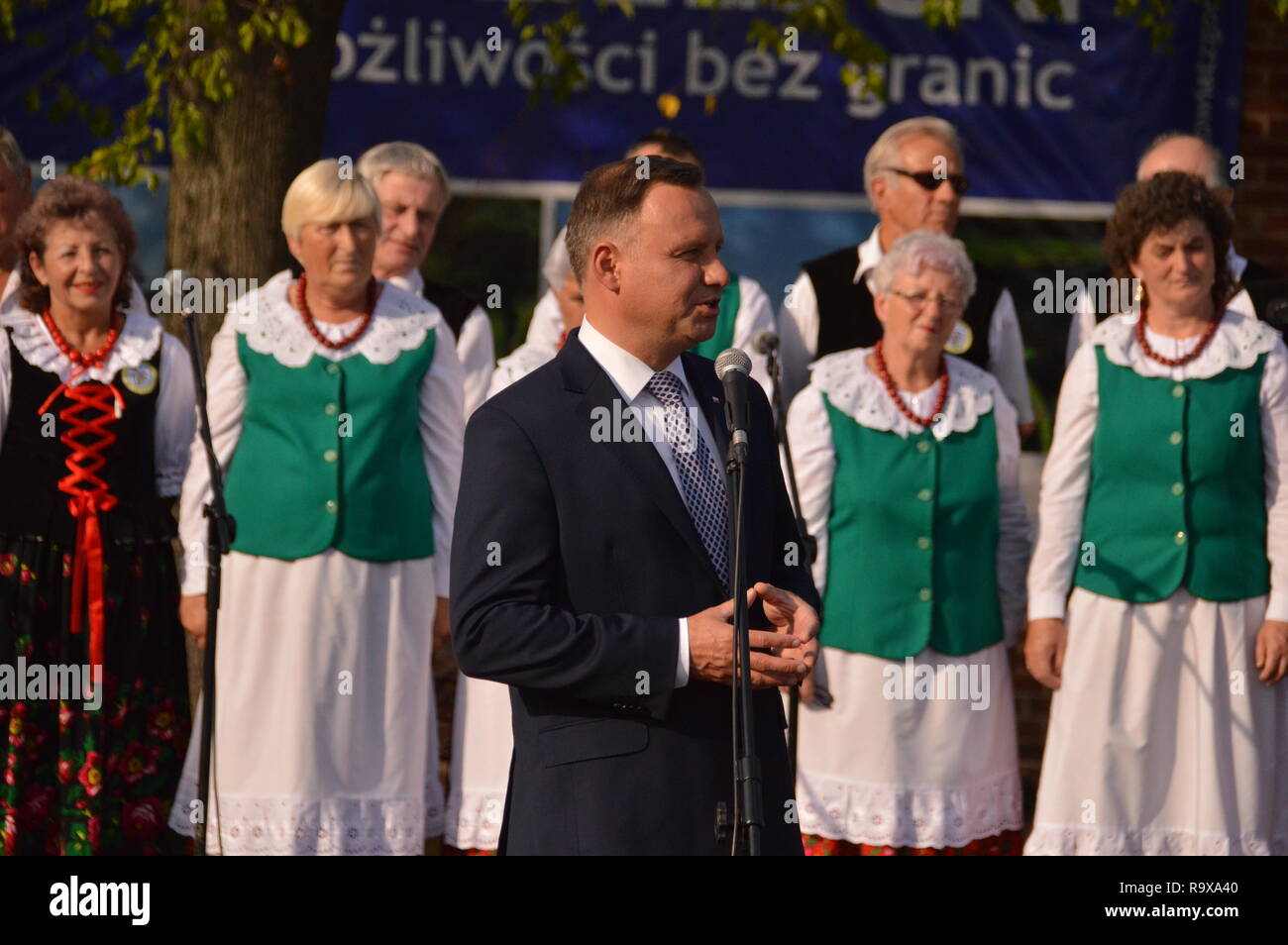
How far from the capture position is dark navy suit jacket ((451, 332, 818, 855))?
335 centimetres

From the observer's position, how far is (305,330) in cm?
627

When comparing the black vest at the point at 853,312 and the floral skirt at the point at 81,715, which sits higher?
the black vest at the point at 853,312

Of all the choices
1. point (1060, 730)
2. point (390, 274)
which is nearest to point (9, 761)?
point (390, 274)

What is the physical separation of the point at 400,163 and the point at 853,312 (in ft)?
5.72

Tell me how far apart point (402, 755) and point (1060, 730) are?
217cm

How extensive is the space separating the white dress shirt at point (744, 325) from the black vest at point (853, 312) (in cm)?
25

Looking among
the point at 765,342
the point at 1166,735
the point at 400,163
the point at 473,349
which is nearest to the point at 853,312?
the point at 765,342

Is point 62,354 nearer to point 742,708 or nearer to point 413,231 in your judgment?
point 413,231

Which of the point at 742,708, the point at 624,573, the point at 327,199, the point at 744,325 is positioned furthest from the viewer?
the point at 744,325

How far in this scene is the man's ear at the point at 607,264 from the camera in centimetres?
360

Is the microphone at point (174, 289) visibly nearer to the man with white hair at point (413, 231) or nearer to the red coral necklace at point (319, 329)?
the man with white hair at point (413, 231)

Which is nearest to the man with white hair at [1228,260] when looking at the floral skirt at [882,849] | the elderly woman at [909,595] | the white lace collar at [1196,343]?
the white lace collar at [1196,343]

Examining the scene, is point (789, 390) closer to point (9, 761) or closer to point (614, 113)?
point (614, 113)

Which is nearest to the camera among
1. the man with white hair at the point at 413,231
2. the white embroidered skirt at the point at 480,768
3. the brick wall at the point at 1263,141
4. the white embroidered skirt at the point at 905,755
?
the white embroidered skirt at the point at 905,755
